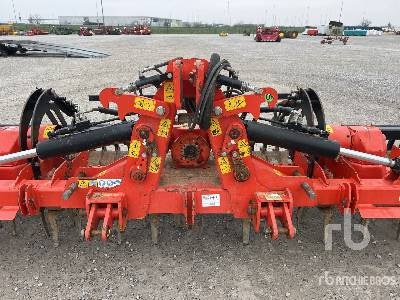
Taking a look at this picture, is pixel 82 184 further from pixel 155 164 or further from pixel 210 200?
pixel 210 200

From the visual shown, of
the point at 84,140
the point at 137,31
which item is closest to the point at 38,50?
the point at 84,140

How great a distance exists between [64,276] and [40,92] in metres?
1.85

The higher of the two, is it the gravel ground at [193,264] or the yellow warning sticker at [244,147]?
the yellow warning sticker at [244,147]

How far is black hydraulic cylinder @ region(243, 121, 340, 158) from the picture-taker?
328cm

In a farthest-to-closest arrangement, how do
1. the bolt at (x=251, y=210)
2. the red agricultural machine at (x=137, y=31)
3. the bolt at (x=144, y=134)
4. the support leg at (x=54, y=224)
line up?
the red agricultural machine at (x=137, y=31)
the support leg at (x=54, y=224)
the bolt at (x=251, y=210)
the bolt at (x=144, y=134)

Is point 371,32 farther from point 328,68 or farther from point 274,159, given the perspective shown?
point 274,159

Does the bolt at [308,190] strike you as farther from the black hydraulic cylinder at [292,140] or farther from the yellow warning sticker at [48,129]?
the yellow warning sticker at [48,129]

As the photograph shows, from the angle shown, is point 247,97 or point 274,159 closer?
point 247,97

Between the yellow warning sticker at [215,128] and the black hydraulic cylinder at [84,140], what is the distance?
28.0 inches

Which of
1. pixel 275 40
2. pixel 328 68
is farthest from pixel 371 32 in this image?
pixel 328 68

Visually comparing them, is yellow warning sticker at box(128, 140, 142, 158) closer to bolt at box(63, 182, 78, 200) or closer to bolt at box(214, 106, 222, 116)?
bolt at box(63, 182, 78, 200)

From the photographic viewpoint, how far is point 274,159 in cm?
465

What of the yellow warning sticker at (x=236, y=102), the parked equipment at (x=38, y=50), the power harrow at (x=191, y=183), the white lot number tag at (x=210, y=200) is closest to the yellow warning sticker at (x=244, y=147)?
the power harrow at (x=191, y=183)

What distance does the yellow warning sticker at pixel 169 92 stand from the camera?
10.5 feet
